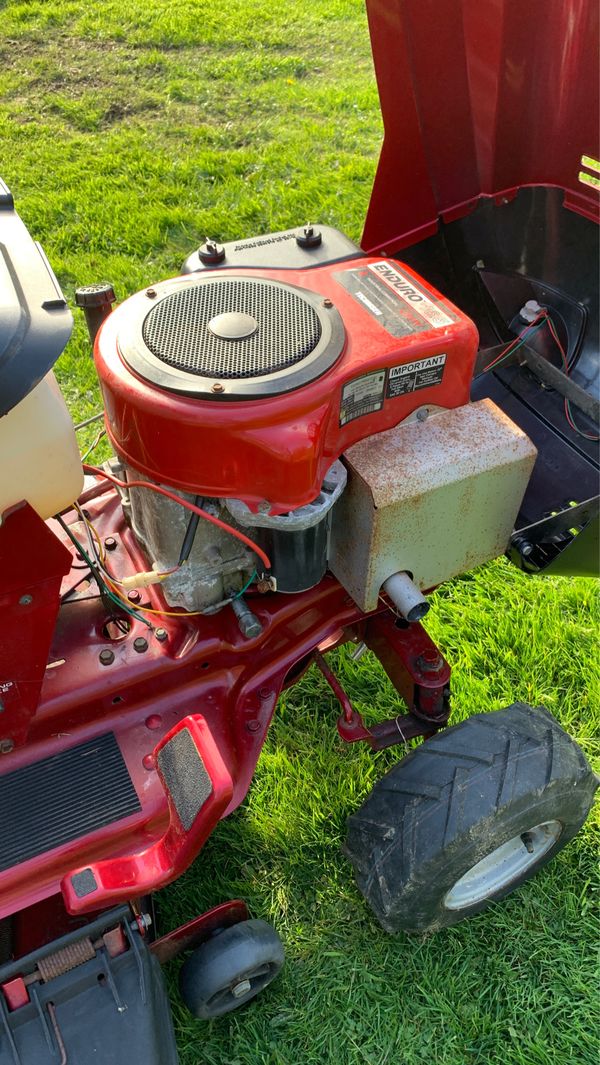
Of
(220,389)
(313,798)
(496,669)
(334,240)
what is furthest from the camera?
(496,669)

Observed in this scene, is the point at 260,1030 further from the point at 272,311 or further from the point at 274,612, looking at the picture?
the point at 272,311

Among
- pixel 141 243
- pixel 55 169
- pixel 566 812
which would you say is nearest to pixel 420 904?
pixel 566 812

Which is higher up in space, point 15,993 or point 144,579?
point 144,579

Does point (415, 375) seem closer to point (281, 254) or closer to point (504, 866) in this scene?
point (281, 254)

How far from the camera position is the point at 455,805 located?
1.90m

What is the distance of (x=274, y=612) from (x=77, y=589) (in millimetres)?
464

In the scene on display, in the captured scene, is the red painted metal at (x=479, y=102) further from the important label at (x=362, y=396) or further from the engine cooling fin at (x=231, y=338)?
the important label at (x=362, y=396)

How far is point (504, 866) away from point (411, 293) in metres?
1.46

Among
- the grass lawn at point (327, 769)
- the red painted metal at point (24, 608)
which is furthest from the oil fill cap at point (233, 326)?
the grass lawn at point (327, 769)

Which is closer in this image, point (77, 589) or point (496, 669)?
point (77, 589)

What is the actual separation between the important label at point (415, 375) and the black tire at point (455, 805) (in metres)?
0.79

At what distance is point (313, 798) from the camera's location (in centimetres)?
247

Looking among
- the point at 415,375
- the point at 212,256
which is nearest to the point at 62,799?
the point at 415,375

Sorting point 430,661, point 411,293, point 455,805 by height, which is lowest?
point 455,805
